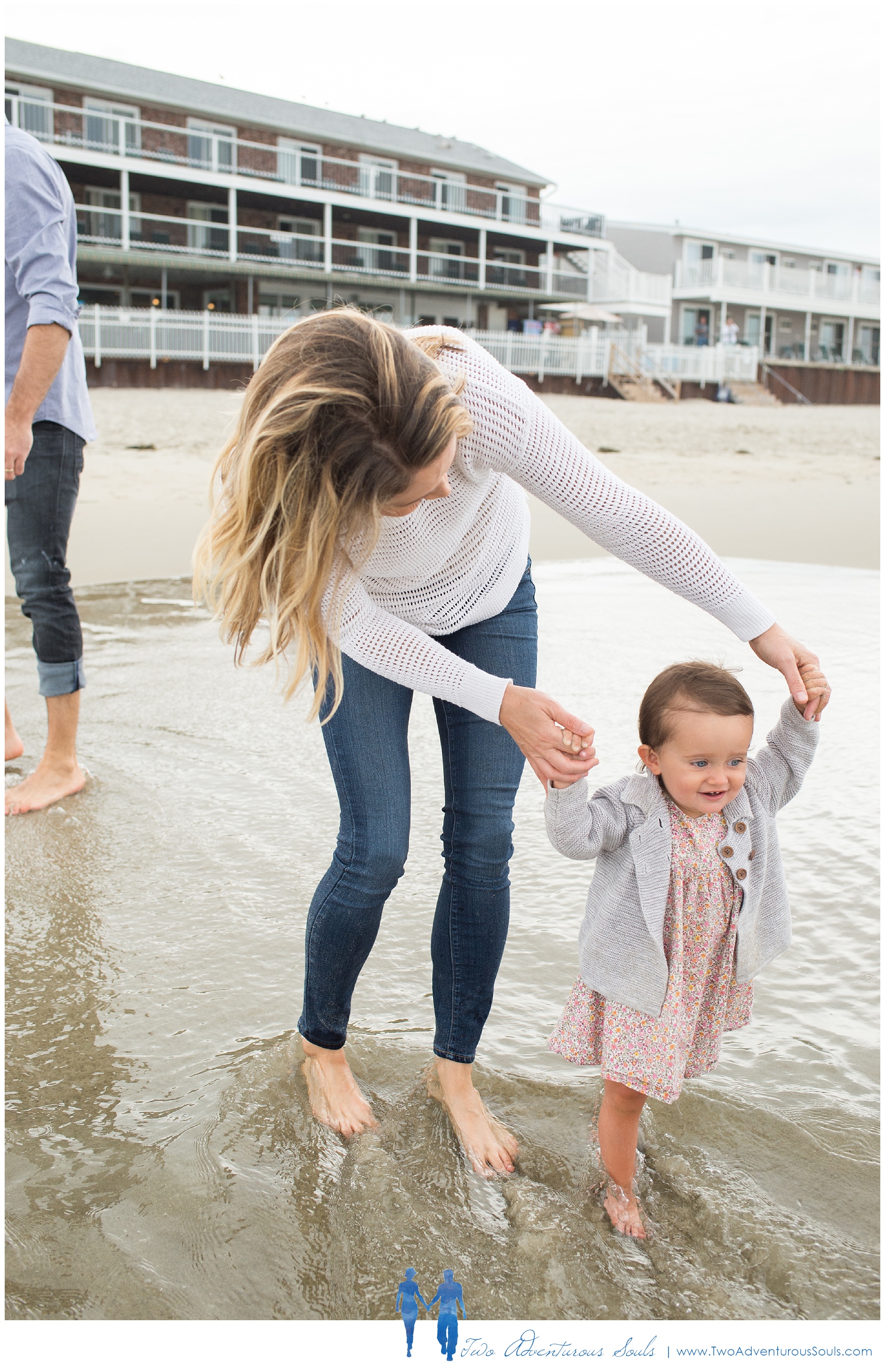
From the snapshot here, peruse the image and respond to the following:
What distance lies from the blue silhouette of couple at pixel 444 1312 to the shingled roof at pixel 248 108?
101 feet

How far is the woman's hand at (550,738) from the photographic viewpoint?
1.76 meters

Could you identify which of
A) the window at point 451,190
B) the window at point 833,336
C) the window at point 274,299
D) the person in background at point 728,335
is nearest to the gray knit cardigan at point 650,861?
the window at point 274,299

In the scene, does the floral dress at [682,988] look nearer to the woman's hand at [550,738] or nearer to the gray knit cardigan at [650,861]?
the gray knit cardigan at [650,861]

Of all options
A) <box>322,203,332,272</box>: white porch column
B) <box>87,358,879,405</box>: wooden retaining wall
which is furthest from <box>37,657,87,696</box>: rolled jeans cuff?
<box>322,203,332,272</box>: white porch column

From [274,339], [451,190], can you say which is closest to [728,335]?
[451,190]

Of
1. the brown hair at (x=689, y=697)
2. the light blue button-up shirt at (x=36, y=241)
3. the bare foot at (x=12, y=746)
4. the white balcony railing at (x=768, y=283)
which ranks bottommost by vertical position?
the bare foot at (x=12, y=746)

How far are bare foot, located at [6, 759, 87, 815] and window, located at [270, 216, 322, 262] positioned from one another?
27.8 m

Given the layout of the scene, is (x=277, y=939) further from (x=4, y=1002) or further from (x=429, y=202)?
(x=429, y=202)

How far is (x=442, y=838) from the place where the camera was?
2.14 m

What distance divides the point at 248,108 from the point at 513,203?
8.78 m

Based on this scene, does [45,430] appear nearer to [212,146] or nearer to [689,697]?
[689,697]

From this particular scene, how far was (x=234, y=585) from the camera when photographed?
1.84 meters

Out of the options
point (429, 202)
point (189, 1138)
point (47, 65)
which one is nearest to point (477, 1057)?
point (189, 1138)

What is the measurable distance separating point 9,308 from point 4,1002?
198 centimetres
